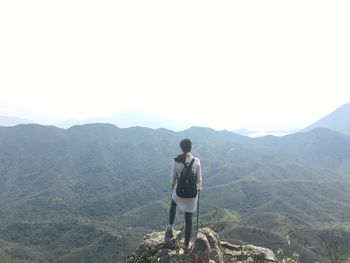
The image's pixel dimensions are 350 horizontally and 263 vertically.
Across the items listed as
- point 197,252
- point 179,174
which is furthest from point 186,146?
point 197,252

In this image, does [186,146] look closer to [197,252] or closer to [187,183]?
[187,183]

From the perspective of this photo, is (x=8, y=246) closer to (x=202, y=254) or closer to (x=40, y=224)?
(x=40, y=224)

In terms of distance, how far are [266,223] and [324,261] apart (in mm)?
49142

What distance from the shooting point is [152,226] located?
158 meters

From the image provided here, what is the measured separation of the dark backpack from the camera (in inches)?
453

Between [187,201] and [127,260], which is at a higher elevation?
[187,201]

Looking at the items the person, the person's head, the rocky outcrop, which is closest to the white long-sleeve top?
the person

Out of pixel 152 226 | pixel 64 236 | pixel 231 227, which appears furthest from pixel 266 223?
pixel 64 236

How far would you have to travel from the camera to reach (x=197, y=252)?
11.4m

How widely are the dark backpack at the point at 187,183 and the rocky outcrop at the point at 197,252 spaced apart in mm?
1529

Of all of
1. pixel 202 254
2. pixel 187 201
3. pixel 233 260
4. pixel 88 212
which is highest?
pixel 187 201

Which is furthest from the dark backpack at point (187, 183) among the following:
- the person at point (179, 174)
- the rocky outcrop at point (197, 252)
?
the rocky outcrop at point (197, 252)

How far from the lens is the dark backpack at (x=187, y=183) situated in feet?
37.8

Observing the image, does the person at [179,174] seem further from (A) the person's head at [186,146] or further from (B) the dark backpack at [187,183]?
(B) the dark backpack at [187,183]
